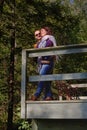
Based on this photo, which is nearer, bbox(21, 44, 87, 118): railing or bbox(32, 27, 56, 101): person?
bbox(21, 44, 87, 118): railing

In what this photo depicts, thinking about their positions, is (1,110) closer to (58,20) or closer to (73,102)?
(58,20)

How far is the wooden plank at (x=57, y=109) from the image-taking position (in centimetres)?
729

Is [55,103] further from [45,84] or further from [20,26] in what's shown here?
[20,26]

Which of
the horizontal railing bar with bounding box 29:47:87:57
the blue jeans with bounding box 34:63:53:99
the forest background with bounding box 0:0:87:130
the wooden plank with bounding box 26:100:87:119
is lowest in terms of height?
the wooden plank with bounding box 26:100:87:119

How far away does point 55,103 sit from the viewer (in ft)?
24.6

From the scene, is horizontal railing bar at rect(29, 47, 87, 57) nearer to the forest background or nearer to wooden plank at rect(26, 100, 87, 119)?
wooden plank at rect(26, 100, 87, 119)

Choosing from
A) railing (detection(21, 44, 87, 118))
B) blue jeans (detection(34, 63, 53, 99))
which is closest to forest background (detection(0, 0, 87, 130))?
railing (detection(21, 44, 87, 118))

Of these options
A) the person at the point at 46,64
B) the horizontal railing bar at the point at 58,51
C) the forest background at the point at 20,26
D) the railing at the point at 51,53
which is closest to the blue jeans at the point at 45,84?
the person at the point at 46,64

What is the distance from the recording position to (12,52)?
15242 mm

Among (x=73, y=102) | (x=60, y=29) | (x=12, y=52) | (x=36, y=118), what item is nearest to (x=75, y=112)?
(x=73, y=102)

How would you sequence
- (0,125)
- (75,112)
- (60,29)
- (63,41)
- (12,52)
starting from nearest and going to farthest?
(75,112) → (12,52) → (60,29) → (0,125) → (63,41)

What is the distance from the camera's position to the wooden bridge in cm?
730

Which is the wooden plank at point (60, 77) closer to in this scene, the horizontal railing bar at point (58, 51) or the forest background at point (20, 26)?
the horizontal railing bar at point (58, 51)

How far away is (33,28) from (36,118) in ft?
28.3
